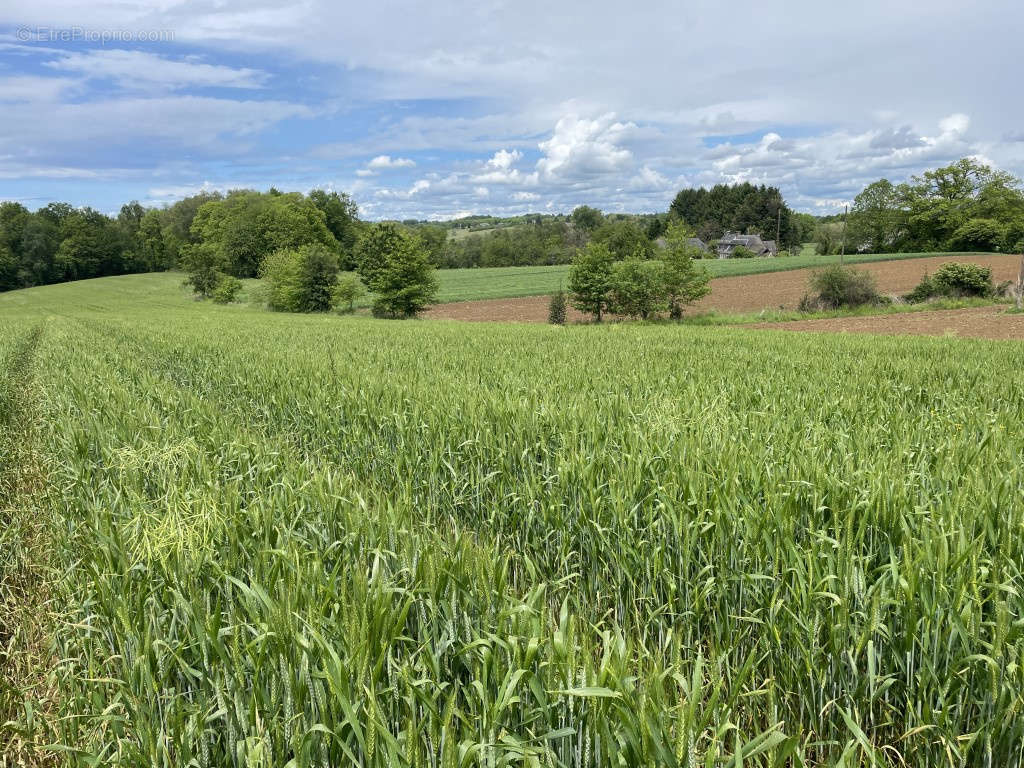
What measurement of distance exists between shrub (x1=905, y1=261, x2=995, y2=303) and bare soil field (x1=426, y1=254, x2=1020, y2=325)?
4566mm

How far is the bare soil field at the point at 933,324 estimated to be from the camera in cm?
2511

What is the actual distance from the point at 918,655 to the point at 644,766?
5.06 ft

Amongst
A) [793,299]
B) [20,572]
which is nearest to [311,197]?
[793,299]

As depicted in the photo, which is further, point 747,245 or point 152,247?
point 747,245

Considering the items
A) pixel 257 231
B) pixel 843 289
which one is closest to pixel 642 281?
pixel 843 289

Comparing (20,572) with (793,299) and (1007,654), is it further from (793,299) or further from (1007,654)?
(793,299)

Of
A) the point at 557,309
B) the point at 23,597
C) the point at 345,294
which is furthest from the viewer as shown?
the point at 345,294

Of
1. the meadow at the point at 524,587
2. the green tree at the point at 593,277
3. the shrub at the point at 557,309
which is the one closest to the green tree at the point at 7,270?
the shrub at the point at 557,309

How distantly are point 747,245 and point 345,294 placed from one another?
85939mm

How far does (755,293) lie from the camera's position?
166ft

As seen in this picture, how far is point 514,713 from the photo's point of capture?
2029 millimetres

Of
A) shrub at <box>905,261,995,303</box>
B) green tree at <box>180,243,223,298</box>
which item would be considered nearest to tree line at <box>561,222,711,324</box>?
shrub at <box>905,261,995,303</box>

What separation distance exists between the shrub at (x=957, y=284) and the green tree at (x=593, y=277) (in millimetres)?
19048

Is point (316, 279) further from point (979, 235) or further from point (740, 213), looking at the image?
point (740, 213)
